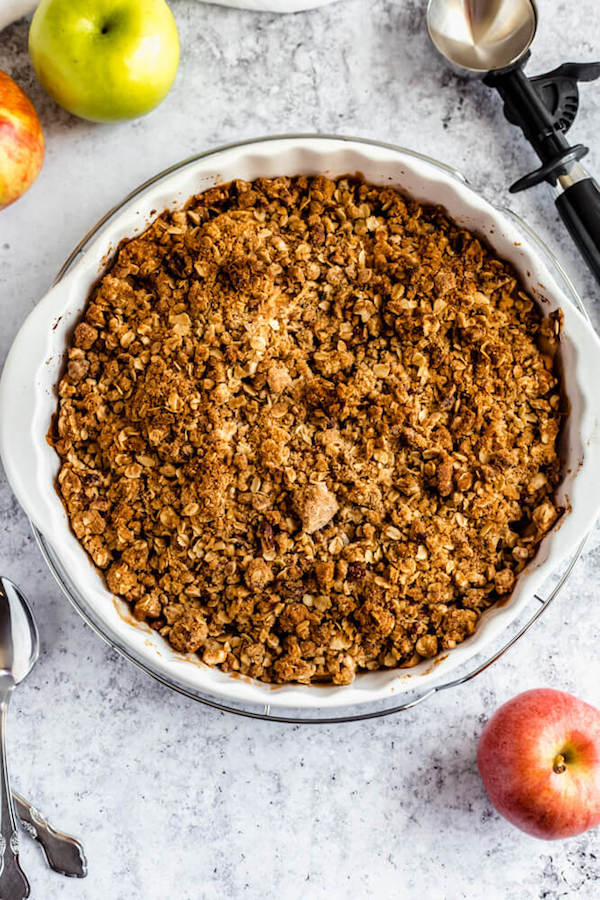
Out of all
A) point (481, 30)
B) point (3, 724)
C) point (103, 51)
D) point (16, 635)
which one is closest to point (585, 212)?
point (481, 30)

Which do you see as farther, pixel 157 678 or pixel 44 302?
pixel 157 678

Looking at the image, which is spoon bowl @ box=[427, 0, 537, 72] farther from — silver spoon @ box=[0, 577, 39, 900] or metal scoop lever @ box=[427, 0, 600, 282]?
silver spoon @ box=[0, 577, 39, 900]

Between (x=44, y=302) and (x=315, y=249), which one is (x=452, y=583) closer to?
(x=315, y=249)

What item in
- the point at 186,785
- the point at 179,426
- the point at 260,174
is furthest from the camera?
the point at 186,785

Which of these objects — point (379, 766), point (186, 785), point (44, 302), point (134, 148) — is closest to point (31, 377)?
point (44, 302)

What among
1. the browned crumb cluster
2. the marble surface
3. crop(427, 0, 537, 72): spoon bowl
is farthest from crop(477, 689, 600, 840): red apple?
crop(427, 0, 537, 72): spoon bowl

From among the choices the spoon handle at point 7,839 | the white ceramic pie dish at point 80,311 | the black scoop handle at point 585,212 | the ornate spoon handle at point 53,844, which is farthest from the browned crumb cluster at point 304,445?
the ornate spoon handle at point 53,844
